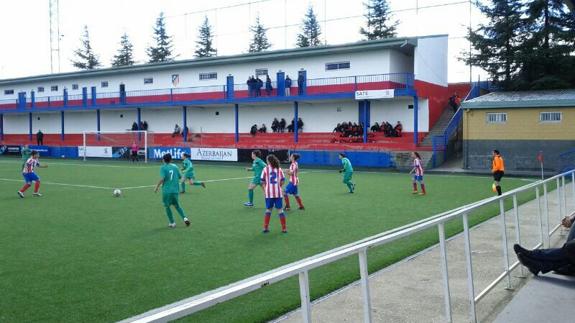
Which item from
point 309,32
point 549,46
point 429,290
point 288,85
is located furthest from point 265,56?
point 429,290

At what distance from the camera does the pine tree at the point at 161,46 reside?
69688 millimetres

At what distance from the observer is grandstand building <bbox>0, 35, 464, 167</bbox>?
3600cm

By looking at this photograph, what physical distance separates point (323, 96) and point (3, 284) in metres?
31.0

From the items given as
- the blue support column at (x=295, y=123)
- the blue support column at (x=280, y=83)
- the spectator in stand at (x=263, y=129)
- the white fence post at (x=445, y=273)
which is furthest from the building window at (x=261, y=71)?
the white fence post at (x=445, y=273)

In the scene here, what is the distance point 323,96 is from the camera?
36.8 metres

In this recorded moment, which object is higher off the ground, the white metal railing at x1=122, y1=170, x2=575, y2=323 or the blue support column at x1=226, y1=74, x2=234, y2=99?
the blue support column at x1=226, y1=74, x2=234, y2=99

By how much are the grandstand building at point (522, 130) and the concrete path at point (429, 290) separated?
22.6 meters

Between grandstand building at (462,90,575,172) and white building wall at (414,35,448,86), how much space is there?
6782 mm

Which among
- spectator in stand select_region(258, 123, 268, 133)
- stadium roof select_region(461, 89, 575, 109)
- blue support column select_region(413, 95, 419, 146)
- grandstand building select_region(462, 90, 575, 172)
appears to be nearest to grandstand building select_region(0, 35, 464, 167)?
blue support column select_region(413, 95, 419, 146)

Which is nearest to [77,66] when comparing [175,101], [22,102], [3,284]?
[22,102]

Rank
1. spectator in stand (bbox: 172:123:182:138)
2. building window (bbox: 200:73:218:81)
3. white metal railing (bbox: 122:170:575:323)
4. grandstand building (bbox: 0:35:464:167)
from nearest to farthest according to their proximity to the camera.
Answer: white metal railing (bbox: 122:170:575:323) → grandstand building (bbox: 0:35:464:167) → building window (bbox: 200:73:218:81) → spectator in stand (bbox: 172:123:182:138)

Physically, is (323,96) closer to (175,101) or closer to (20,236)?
(175,101)

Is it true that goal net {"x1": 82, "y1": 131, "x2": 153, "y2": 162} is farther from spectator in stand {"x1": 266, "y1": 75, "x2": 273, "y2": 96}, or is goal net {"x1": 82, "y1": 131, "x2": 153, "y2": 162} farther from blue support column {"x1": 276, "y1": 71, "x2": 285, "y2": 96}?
blue support column {"x1": 276, "y1": 71, "x2": 285, "y2": 96}

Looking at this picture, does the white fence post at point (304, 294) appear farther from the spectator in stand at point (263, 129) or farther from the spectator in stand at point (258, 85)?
the spectator in stand at point (263, 129)
